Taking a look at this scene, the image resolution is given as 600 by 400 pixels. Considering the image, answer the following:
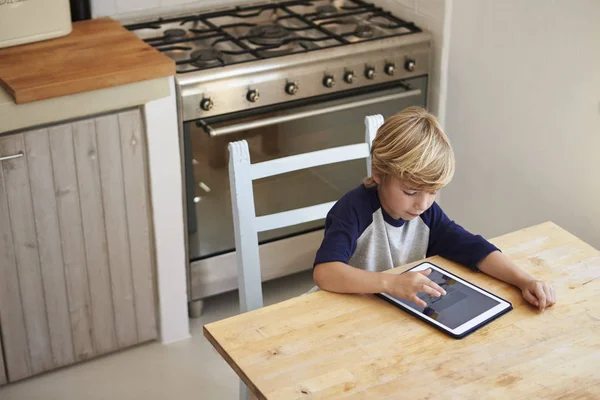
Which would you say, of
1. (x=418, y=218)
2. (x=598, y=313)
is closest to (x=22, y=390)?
(x=418, y=218)

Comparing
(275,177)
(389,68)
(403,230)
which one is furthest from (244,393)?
(389,68)

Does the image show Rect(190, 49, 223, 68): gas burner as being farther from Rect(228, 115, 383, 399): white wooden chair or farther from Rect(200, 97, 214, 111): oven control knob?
Rect(228, 115, 383, 399): white wooden chair

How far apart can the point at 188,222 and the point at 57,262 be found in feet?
1.41

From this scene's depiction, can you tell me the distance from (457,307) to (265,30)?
1.51m

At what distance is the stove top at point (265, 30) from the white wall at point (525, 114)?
0.27 m

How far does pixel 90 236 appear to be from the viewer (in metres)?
2.53

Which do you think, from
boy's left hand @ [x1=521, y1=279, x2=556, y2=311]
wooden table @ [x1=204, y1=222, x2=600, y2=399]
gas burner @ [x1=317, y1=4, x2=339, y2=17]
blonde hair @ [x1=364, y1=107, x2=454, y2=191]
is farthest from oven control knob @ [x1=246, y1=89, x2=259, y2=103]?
boy's left hand @ [x1=521, y1=279, x2=556, y2=311]

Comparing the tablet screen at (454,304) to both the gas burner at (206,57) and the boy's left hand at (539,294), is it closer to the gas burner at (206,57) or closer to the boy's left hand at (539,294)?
the boy's left hand at (539,294)

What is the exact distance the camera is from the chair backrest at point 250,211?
1.85 metres

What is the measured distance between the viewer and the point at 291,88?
268 centimetres

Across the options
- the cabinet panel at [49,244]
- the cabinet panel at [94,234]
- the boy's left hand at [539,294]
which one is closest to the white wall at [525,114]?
the boy's left hand at [539,294]

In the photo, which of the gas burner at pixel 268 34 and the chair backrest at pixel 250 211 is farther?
the gas burner at pixel 268 34

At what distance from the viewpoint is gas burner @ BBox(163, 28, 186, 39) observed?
2.82m

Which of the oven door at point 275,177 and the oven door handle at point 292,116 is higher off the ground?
the oven door handle at point 292,116
